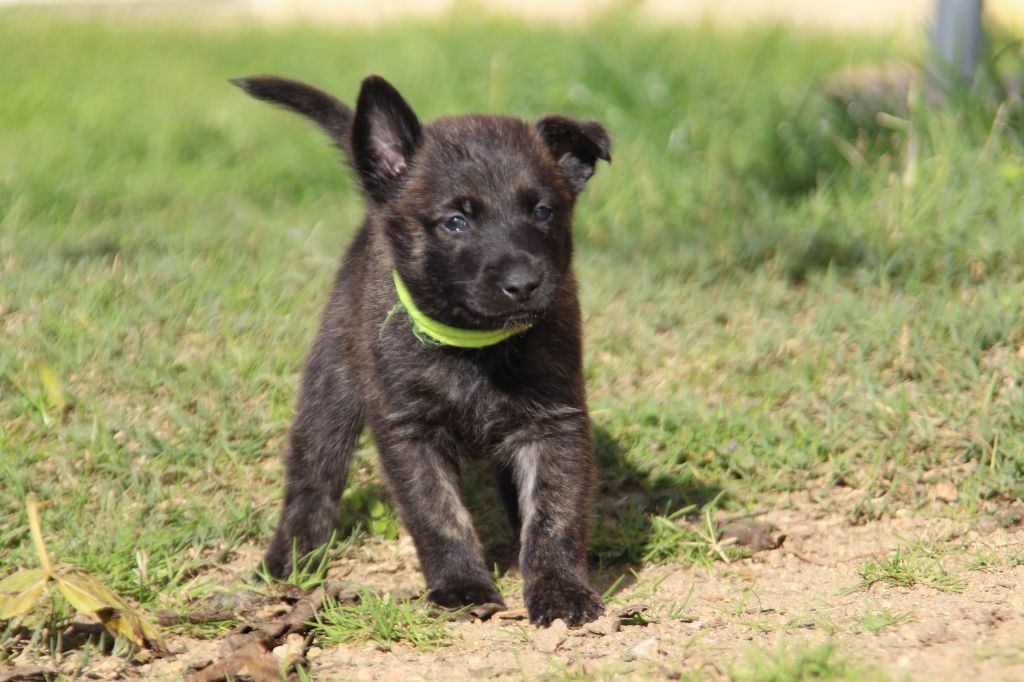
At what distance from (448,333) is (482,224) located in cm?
32

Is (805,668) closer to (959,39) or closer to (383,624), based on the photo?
(383,624)

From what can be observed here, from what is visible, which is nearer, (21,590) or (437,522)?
(21,590)

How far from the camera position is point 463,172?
358 centimetres

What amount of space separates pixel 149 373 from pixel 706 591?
218cm

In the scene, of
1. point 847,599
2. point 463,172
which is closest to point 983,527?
point 847,599

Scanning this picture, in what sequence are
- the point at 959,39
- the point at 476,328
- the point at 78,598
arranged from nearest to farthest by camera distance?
1. the point at 78,598
2. the point at 476,328
3. the point at 959,39

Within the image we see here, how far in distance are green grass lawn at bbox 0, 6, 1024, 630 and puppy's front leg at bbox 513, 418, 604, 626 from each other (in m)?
0.50

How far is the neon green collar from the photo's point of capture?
3.54m

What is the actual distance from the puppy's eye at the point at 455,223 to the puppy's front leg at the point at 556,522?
2.10ft

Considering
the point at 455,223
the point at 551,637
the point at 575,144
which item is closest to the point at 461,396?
the point at 455,223

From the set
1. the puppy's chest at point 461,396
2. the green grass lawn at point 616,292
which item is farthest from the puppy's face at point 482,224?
the green grass lawn at point 616,292

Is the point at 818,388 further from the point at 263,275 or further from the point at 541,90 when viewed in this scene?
the point at 541,90

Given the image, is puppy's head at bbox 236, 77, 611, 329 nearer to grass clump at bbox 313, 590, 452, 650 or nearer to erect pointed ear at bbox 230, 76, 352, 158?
erect pointed ear at bbox 230, 76, 352, 158

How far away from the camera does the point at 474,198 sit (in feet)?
11.6
